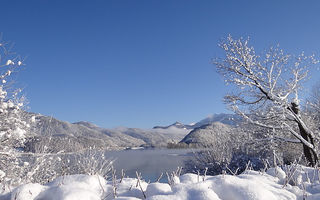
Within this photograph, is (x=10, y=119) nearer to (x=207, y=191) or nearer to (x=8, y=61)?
(x=8, y=61)

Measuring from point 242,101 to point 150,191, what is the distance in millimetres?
9698

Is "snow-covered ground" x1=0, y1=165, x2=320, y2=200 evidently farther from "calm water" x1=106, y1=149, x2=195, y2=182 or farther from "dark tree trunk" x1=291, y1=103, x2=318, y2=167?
"calm water" x1=106, y1=149, x2=195, y2=182

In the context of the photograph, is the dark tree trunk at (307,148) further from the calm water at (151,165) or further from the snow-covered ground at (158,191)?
the snow-covered ground at (158,191)

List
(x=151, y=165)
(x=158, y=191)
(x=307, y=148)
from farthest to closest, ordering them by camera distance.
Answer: (x=151, y=165) < (x=307, y=148) < (x=158, y=191)

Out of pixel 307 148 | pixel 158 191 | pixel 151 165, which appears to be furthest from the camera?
pixel 151 165

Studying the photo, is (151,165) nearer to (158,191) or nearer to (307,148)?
(307,148)

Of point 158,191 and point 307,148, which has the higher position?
point 307,148

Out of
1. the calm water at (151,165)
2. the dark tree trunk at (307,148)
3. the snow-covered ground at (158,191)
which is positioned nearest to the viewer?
the snow-covered ground at (158,191)

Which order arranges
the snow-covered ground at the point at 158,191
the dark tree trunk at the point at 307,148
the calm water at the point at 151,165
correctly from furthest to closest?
the calm water at the point at 151,165
the dark tree trunk at the point at 307,148
the snow-covered ground at the point at 158,191

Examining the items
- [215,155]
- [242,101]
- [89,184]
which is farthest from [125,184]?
[215,155]

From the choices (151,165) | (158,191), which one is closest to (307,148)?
(158,191)

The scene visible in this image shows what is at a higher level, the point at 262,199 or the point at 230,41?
the point at 230,41

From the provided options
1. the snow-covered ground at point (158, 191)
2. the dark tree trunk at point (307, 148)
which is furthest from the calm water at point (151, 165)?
the snow-covered ground at point (158, 191)

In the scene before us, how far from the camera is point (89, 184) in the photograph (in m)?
2.46
